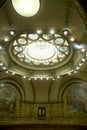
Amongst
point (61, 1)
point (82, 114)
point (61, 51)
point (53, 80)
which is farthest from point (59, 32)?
point (82, 114)

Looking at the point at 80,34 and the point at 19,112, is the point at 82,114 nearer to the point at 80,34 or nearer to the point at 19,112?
the point at 19,112

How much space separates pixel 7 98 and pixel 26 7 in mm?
7649

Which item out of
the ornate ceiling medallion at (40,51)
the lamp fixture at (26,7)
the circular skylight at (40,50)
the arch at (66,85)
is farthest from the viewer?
the arch at (66,85)

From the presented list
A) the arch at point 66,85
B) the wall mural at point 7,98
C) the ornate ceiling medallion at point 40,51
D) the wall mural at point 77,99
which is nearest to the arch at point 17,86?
the wall mural at point 7,98

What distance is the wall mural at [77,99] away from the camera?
13.6m

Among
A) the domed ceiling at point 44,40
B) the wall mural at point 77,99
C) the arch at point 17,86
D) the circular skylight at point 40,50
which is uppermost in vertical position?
the circular skylight at point 40,50

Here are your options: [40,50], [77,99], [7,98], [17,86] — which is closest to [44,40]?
[40,50]

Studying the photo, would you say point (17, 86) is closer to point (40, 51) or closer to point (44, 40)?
point (40, 51)

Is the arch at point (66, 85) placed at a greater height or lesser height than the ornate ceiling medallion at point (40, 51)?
lesser

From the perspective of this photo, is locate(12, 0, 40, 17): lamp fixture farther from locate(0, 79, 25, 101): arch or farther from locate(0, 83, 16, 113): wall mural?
locate(0, 83, 16, 113): wall mural

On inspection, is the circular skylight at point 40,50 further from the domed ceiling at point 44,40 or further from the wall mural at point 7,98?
the wall mural at point 7,98

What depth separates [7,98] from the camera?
14.1 meters

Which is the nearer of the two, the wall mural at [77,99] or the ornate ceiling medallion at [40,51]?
the ornate ceiling medallion at [40,51]

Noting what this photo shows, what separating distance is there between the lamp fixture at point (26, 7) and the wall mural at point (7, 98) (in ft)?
23.0
